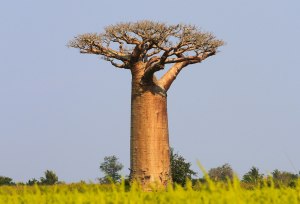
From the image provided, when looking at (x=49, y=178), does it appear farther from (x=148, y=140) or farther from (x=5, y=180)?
(x=148, y=140)

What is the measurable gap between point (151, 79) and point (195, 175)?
6.69 meters

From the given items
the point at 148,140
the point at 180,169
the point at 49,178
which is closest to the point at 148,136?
the point at 148,140

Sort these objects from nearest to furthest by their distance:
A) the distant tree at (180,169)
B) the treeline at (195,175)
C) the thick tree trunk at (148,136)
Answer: the treeline at (195,175)
the thick tree trunk at (148,136)
the distant tree at (180,169)

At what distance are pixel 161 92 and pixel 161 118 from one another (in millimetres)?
907

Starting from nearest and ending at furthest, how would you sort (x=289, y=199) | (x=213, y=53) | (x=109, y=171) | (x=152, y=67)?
(x=289, y=199), (x=152, y=67), (x=213, y=53), (x=109, y=171)

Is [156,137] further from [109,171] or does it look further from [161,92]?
[109,171]

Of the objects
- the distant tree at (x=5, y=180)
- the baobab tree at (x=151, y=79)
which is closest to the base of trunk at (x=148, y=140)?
the baobab tree at (x=151, y=79)

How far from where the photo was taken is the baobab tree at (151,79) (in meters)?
18.8

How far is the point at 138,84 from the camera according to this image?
63.4 feet

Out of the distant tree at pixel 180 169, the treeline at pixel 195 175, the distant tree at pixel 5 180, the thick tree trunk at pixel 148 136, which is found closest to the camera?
the treeline at pixel 195 175

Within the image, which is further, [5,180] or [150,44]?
[5,180]

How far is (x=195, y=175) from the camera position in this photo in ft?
79.6

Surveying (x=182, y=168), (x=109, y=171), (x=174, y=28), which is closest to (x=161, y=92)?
(x=174, y=28)

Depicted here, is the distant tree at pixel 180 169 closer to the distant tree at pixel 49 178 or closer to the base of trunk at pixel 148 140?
the base of trunk at pixel 148 140
